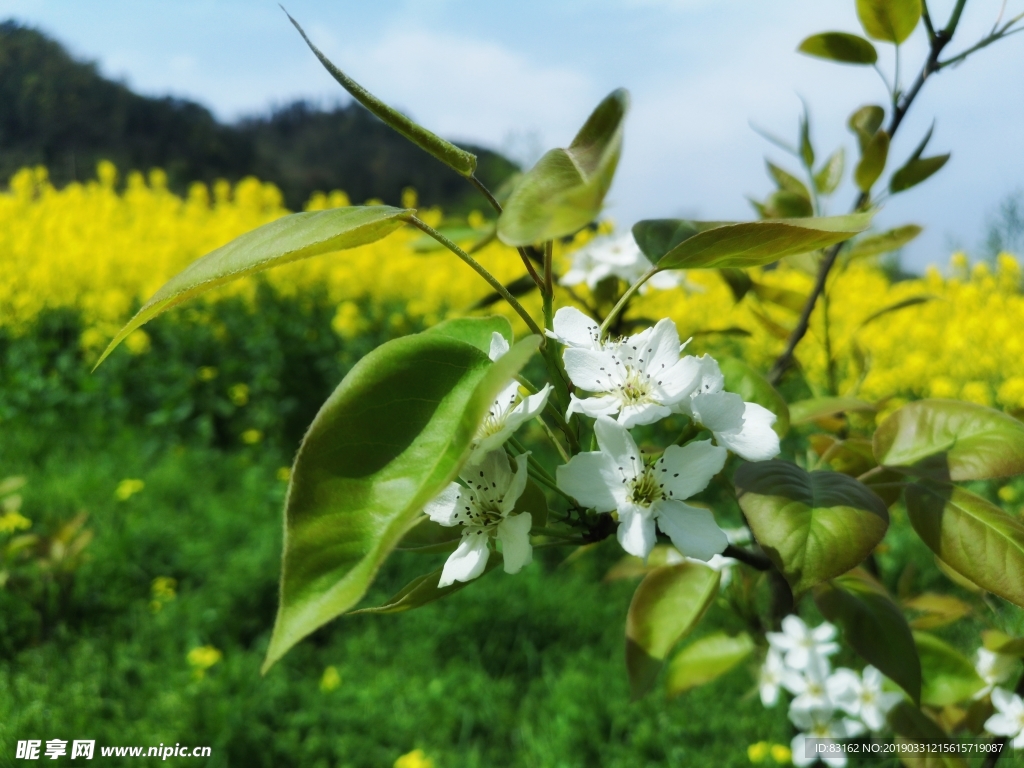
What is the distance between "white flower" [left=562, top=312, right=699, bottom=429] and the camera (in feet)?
1.36

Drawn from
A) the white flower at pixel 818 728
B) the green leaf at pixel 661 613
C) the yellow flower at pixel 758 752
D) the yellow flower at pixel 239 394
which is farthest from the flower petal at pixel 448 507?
the yellow flower at pixel 239 394

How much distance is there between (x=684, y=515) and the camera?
0.44 metres

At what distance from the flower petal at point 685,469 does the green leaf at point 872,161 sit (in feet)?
1.40

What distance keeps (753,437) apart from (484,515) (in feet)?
0.53

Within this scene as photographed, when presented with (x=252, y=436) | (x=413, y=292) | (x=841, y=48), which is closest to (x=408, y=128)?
(x=841, y=48)

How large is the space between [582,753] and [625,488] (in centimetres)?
152

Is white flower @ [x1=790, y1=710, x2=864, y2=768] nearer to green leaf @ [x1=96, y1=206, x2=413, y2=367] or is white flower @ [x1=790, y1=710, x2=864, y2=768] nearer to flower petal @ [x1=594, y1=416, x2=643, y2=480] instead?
flower petal @ [x1=594, y1=416, x2=643, y2=480]

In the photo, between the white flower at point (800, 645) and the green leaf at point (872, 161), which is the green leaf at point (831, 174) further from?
the white flower at point (800, 645)

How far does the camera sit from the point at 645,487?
44cm

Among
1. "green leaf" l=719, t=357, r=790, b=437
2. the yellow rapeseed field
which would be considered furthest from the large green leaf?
the yellow rapeseed field

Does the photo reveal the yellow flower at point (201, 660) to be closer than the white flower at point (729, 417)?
No

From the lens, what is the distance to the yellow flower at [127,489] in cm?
237

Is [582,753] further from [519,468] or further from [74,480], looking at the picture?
[74,480]

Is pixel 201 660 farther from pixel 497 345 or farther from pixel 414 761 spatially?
pixel 497 345
